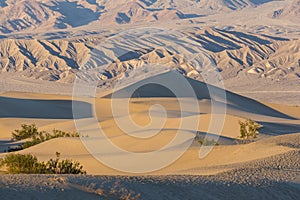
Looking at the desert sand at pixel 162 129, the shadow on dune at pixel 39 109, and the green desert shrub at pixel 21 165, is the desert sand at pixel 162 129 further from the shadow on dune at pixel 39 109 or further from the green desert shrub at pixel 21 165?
the green desert shrub at pixel 21 165

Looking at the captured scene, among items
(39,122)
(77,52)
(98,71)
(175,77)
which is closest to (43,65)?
(77,52)

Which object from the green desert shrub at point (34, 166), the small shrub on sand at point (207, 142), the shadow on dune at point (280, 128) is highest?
the green desert shrub at point (34, 166)

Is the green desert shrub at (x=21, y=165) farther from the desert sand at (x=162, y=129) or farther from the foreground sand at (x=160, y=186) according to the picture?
the foreground sand at (x=160, y=186)

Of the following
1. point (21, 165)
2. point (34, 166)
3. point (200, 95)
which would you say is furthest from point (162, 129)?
point (200, 95)

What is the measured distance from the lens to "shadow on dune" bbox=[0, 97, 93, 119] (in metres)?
53.6

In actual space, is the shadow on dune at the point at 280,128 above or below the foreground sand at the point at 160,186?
below

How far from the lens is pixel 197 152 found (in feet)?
73.6

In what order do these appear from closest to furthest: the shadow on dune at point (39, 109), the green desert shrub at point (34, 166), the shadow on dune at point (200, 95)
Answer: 1. the green desert shrub at point (34, 166)
2. the shadow on dune at point (39, 109)
3. the shadow on dune at point (200, 95)

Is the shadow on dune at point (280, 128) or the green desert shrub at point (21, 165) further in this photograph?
the shadow on dune at point (280, 128)

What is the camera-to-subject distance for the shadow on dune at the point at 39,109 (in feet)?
176

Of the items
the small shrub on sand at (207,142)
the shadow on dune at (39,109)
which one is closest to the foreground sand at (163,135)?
the shadow on dune at (39,109)

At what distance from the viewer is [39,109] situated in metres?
57.2

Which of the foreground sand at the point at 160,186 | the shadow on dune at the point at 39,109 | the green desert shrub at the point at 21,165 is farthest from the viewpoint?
the shadow on dune at the point at 39,109

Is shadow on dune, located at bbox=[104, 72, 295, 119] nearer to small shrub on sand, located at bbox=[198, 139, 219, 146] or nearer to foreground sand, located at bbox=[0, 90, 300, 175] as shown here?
foreground sand, located at bbox=[0, 90, 300, 175]
